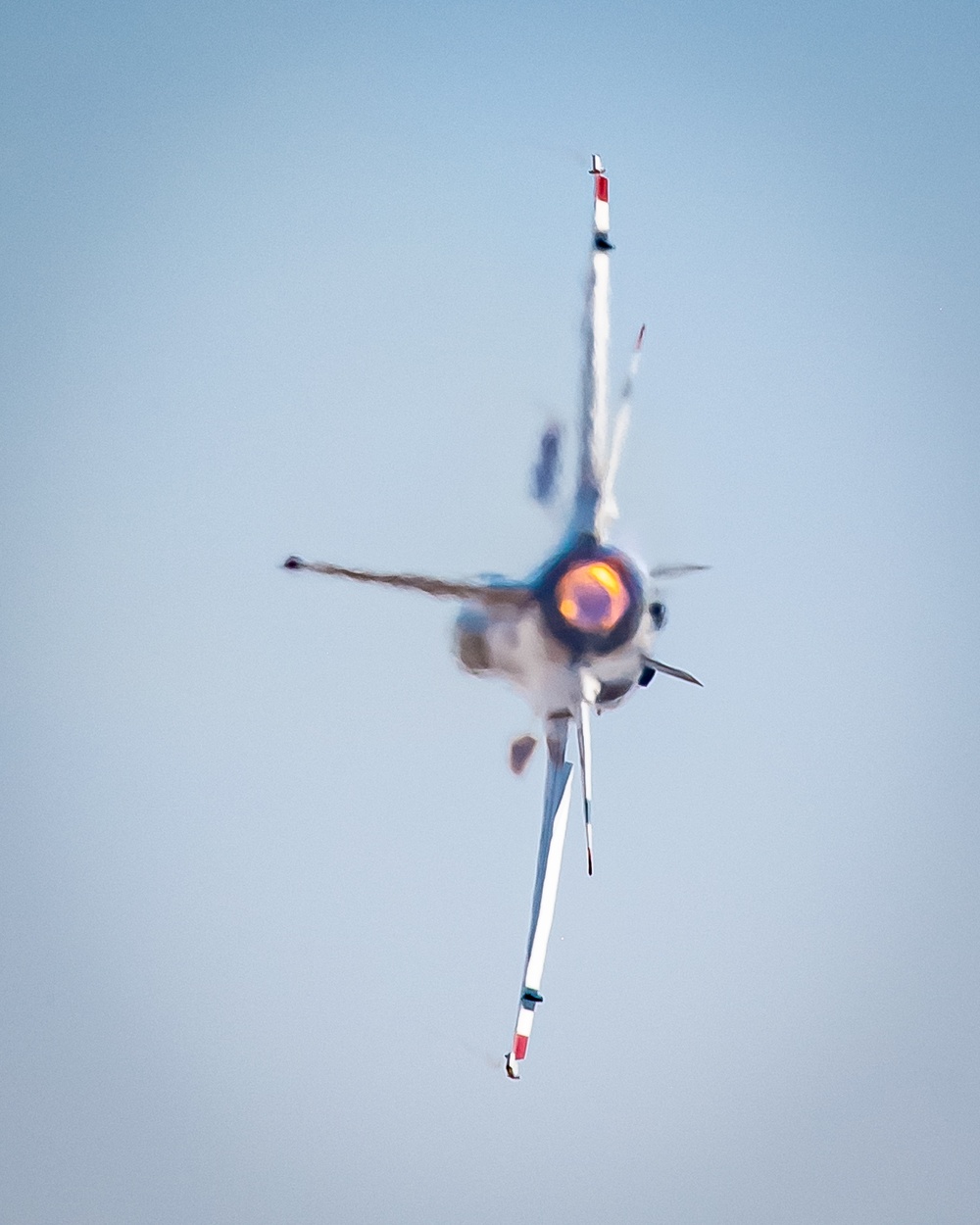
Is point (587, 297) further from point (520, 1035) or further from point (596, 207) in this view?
point (520, 1035)

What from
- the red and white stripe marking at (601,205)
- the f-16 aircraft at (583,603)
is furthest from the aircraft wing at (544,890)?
the red and white stripe marking at (601,205)

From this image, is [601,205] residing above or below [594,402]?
above

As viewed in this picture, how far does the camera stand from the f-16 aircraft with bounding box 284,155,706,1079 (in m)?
28.5

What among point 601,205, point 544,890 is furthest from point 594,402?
point 544,890

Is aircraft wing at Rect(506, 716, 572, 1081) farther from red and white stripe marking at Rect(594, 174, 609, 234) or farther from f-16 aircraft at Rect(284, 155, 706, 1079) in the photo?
red and white stripe marking at Rect(594, 174, 609, 234)

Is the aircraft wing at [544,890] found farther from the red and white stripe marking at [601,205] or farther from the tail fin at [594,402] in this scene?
the red and white stripe marking at [601,205]

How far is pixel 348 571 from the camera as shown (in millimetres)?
28609

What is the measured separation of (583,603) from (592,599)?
0.58 feet

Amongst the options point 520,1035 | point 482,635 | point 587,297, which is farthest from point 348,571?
point 520,1035

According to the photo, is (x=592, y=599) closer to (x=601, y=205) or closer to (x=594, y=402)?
(x=594, y=402)

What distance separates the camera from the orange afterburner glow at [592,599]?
28.4 m

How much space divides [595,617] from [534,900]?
7.55 metres

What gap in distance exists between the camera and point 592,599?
28.4 m

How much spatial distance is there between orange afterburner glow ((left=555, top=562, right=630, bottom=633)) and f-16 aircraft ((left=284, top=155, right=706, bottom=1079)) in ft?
0.06
